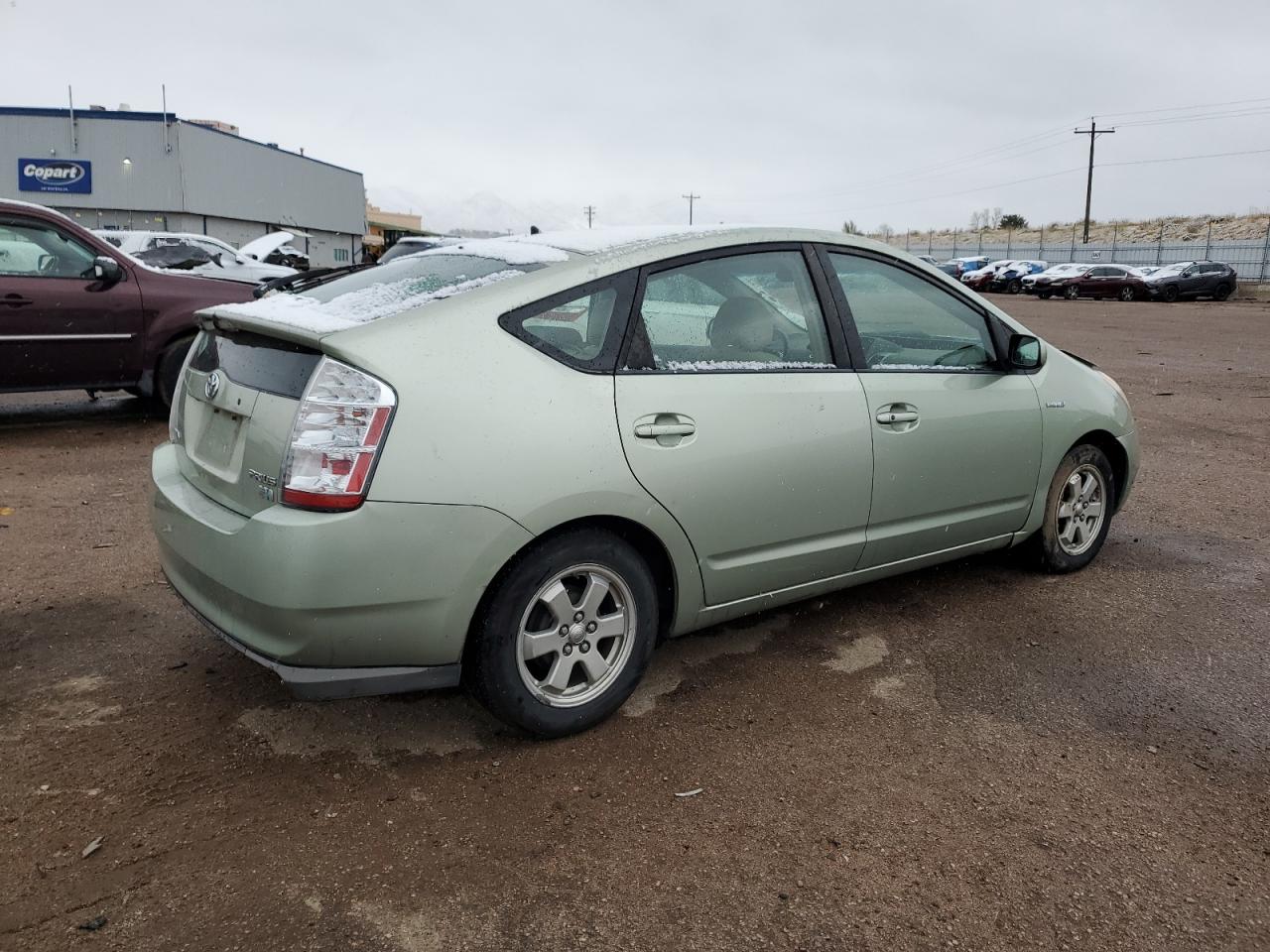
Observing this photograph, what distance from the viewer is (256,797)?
9.11 feet

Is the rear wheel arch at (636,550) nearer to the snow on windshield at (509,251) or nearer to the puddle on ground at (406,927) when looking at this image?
the puddle on ground at (406,927)

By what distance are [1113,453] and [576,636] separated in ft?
10.1

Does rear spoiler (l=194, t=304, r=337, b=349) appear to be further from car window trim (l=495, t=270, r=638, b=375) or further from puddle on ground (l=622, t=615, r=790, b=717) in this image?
puddle on ground (l=622, t=615, r=790, b=717)

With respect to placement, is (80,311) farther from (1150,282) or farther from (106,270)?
(1150,282)

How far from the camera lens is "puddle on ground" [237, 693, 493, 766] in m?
3.08

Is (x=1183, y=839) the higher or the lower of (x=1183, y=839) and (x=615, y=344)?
the lower

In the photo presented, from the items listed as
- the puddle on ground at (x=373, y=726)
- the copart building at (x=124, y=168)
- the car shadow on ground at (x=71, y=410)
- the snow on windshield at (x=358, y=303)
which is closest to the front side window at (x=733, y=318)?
the snow on windshield at (x=358, y=303)

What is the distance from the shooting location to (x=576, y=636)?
119 inches

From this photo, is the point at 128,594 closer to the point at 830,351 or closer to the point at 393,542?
the point at 393,542

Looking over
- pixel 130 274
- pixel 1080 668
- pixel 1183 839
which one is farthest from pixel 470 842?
pixel 130 274

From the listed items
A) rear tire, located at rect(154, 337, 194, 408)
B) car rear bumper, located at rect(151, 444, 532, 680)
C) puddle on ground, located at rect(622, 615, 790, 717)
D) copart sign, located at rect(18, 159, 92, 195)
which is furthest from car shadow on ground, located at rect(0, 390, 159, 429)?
copart sign, located at rect(18, 159, 92, 195)

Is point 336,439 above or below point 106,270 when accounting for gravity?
below

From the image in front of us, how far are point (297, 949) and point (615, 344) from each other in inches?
71.8

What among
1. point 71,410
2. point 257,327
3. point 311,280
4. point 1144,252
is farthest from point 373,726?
point 1144,252
